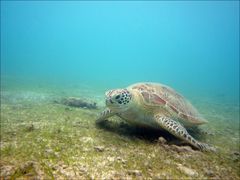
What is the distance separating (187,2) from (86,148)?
5006 inches

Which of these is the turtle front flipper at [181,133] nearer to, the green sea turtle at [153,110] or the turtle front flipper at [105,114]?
the green sea turtle at [153,110]

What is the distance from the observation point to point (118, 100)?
4.86 m

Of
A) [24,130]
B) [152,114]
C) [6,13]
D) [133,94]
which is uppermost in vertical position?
[6,13]

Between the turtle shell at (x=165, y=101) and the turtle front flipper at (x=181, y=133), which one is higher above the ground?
the turtle shell at (x=165, y=101)

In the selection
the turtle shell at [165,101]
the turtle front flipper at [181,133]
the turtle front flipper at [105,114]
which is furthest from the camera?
the turtle front flipper at [105,114]

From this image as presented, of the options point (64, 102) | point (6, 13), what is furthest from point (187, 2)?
point (6, 13)

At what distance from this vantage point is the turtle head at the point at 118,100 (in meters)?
4.81

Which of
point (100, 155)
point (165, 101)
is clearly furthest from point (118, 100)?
point (165, 101)

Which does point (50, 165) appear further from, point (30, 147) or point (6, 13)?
point (6, 13)

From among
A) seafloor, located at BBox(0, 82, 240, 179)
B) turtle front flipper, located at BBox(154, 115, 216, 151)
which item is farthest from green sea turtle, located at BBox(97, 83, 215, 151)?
seafloor, located at BBox(0, 82, 240, 179)

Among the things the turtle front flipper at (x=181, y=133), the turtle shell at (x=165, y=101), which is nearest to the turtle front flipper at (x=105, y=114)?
the turtle shell at (x=165, y=101)

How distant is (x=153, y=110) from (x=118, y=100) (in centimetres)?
112

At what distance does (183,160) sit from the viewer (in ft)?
13.1

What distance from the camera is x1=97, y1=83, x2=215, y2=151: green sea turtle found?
483 centimetres
